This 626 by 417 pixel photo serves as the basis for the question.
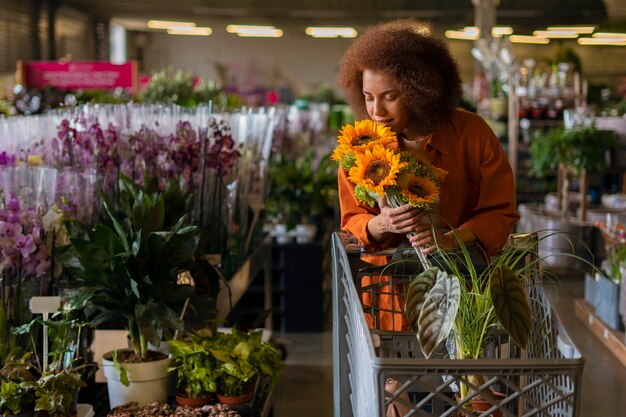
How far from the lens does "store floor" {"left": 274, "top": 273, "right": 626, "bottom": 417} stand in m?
3.85

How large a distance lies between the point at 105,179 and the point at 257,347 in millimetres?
792

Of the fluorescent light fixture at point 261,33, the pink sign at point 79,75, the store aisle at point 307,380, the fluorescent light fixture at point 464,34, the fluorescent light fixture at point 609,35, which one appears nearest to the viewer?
the store aisle at point 307,380

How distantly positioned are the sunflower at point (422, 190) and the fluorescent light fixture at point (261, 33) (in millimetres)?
23123

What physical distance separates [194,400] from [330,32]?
22.7m

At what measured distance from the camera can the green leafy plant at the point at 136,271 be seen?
100 inches

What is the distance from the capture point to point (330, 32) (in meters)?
24.7

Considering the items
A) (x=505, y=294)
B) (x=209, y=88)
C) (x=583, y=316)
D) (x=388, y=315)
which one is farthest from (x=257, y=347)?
(x=209, y=88)

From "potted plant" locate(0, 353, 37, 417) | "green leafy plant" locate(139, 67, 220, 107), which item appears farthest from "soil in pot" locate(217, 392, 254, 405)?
"green leafy plant" locate(139, 67, 220, 107)

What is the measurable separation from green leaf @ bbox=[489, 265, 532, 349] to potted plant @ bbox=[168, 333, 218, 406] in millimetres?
1275

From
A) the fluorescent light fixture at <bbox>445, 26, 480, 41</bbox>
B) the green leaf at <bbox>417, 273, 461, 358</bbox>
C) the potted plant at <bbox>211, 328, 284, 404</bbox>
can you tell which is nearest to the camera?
the green leaf at <bbox>417, 273, 461, 358</bbox>

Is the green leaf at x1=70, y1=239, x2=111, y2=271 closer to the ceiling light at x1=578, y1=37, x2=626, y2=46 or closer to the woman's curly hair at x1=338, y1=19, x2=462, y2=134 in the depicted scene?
the woman's curly hair at x1=338, y1=19, x2=462, y2=134

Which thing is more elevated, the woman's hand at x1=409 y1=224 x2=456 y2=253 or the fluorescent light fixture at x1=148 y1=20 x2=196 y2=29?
the fluorescent light fixture at x1=148 y1=20 x2=196 y2=29

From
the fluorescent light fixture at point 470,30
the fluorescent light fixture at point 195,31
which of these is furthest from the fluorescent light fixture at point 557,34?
the fluorescent light fixture at point 195,31

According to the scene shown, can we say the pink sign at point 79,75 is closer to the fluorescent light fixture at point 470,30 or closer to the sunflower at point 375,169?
the sunflower at point 375,169
